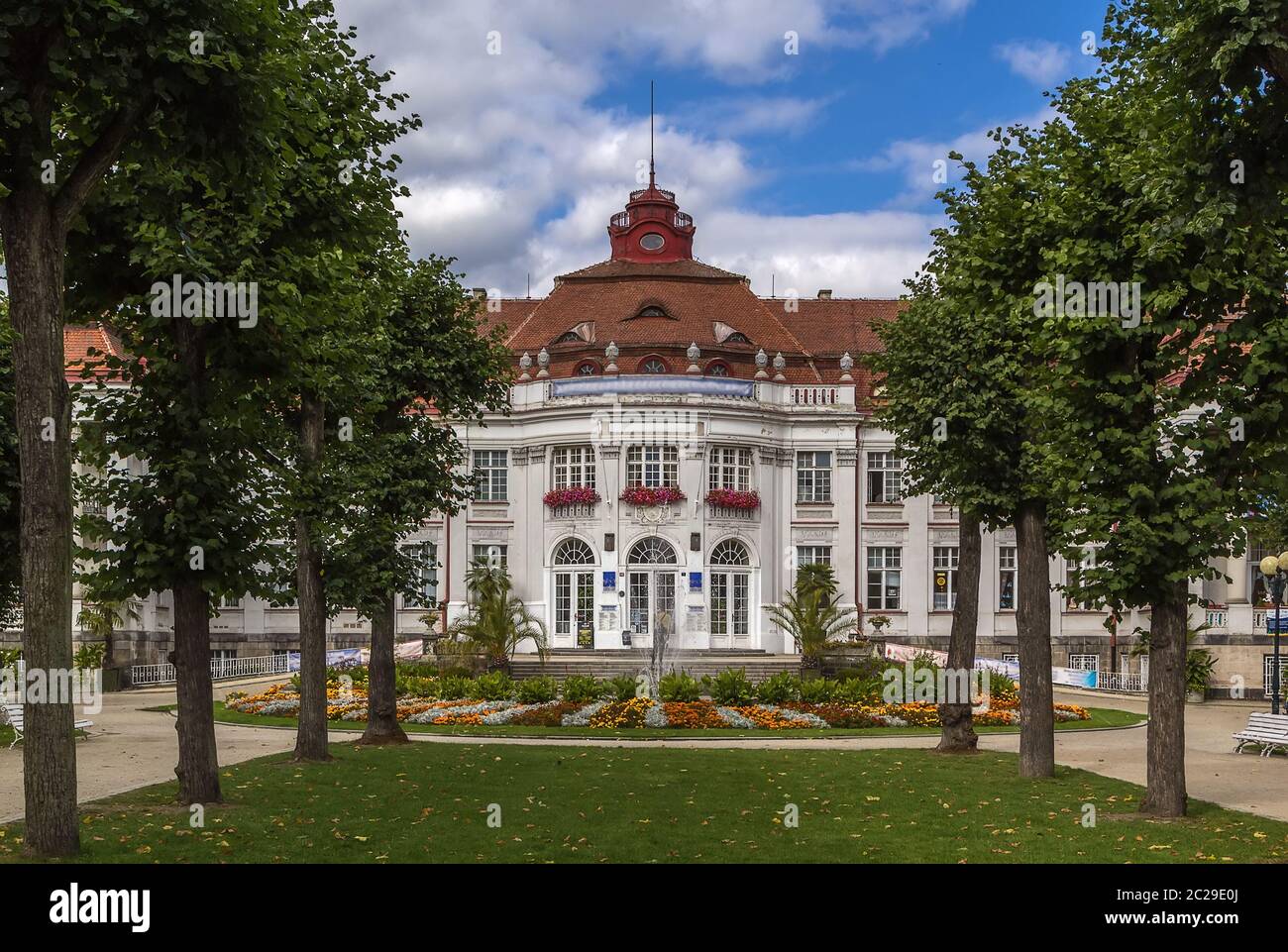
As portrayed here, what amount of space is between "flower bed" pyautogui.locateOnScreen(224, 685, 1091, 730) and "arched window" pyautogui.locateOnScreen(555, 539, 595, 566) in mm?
17550

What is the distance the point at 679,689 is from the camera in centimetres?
3503

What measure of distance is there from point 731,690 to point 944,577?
2291cm

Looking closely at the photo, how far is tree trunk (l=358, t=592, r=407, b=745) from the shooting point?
85.3 ft

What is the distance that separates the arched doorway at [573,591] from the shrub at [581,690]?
15.4 metres

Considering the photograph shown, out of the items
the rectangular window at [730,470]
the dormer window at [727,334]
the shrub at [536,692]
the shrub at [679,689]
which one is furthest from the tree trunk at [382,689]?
the dormer window at [727,334]

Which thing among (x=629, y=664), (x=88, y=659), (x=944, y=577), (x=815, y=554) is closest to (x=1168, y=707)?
(x=88, y=659)

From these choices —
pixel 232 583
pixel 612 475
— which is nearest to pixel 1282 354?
pixel 232 583

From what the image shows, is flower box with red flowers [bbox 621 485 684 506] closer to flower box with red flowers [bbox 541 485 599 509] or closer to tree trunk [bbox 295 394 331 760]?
flower box with red flowers [bbox 541 485 599 509]

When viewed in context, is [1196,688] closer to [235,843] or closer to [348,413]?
[348,413]

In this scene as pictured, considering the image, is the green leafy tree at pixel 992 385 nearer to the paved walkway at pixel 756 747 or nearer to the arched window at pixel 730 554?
the paved walkway at pixel 756 747

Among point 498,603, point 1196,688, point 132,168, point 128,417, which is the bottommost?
point 1196,688

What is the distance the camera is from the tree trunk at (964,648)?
2444 centimetres
